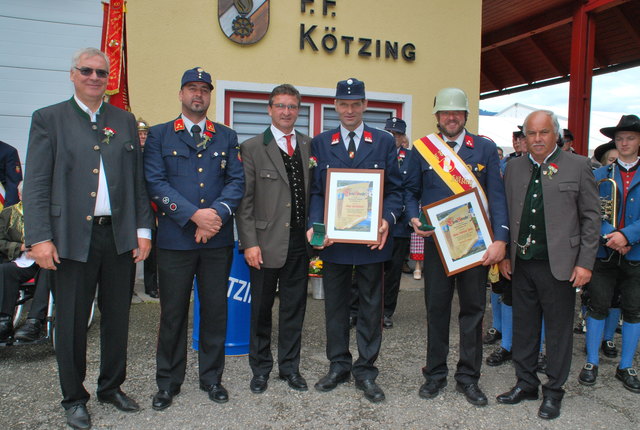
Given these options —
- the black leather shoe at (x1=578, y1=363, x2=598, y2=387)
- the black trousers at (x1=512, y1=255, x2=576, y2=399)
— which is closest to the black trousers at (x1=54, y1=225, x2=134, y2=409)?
the black trousers at (x1=512, y1=255, x2=576, y2=399)

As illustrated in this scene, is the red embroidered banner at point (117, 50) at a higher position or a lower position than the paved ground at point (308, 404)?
higher

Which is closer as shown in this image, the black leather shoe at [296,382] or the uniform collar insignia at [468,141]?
the uniform collar insignia at [468,141]

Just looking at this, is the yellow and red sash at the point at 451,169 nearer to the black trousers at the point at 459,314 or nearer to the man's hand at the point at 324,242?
the black trousers at the point at 459,314

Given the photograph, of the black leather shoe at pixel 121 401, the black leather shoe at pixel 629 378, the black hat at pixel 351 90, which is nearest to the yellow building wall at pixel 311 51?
the black hat at pixel 351 90

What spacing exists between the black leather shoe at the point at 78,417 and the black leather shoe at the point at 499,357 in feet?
10.3

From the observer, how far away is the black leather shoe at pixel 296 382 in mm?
3800

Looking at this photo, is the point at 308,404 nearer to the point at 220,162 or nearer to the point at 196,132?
the point at 220,162

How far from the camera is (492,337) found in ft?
16.4

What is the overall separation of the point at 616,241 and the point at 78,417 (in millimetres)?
3969

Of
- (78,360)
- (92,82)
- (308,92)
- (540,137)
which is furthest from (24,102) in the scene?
(540,137)

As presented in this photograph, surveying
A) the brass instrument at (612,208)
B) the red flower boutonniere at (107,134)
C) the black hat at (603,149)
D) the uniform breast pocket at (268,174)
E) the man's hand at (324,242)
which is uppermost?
the black hat at (603,149)

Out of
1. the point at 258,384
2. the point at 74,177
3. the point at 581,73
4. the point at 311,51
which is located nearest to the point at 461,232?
the point at 258,384

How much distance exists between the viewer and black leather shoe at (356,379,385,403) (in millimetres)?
3620

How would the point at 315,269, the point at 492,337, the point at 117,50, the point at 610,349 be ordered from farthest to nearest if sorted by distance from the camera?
1. the point at 315,269
2. the point at 117,50
3. the point at 492,337
4. the point at 610,349
